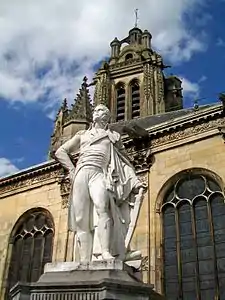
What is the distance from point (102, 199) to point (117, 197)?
0.95 feet

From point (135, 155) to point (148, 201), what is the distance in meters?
1.72

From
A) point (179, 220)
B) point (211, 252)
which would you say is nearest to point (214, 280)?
point (211, 252)

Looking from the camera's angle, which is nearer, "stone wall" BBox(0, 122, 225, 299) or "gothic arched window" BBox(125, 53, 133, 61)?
"stone wall" BBox(0, 122, 225, 299)

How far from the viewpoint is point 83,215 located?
17.7ft

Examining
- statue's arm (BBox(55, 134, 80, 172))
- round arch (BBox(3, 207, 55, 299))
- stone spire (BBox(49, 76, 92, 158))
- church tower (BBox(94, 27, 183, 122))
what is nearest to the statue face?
statue's arm (BBox(55, 134, 80, 172))

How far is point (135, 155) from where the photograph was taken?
14.6 meters

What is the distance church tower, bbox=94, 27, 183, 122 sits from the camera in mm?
33094

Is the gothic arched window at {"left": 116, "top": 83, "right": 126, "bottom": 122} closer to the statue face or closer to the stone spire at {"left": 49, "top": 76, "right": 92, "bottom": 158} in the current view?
the stone spire at {"left": 49, "top": 76, "right": 92, "bottom": 158}

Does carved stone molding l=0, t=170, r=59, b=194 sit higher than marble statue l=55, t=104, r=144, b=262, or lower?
higher

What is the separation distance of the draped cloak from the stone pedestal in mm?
427

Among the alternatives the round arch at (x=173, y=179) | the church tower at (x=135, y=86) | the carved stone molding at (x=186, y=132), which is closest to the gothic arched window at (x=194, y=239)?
the round arch at (x=173, y=179)

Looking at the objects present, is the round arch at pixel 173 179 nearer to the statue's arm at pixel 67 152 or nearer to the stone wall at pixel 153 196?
the stone wall at pixel 153 196

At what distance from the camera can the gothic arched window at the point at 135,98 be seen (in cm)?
3334

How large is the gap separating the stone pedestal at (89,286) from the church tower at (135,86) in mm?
27261
